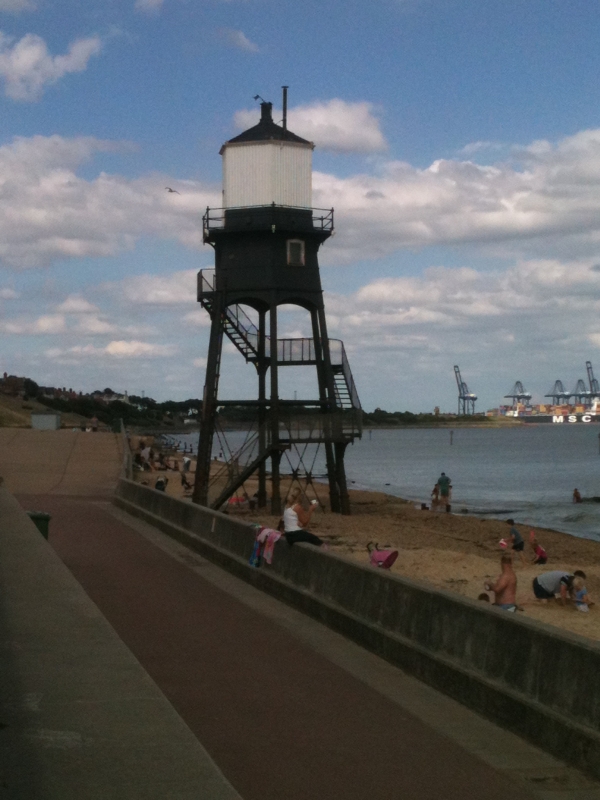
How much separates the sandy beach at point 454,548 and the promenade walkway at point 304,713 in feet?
16.2

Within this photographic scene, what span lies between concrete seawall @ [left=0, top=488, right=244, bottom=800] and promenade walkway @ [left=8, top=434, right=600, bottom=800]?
87 cm

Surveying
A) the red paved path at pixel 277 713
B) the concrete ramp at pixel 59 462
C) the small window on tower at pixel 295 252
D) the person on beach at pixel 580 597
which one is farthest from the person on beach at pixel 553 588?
the concrete ramp at pixel 59 462

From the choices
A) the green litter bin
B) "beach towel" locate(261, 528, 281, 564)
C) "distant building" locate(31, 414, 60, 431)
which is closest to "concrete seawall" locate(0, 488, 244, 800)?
"beach towel" locate(261, 528, 281, 564)

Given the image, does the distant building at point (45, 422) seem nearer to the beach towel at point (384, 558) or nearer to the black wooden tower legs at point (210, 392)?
Result: the black wooden tower legs at point (210, 392)

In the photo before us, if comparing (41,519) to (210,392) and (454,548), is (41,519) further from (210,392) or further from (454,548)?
(454,548)

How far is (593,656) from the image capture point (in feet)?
23.3

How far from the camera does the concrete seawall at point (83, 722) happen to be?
199 inches

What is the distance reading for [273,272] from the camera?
32.5 meters

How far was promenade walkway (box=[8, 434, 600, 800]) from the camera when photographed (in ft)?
22.7

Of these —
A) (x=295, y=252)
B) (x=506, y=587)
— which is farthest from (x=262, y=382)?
(x=506, y=587)

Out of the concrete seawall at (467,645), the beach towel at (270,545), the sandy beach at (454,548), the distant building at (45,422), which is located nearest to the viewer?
the concrete seawall at (467,645)

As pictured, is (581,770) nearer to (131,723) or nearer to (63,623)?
(131,723)

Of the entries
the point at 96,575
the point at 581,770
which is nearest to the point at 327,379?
the point at 96,575

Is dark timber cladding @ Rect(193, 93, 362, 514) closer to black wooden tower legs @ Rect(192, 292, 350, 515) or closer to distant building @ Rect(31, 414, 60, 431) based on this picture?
black wooden tower legs @ Rect(192, 292, 350, 515)
